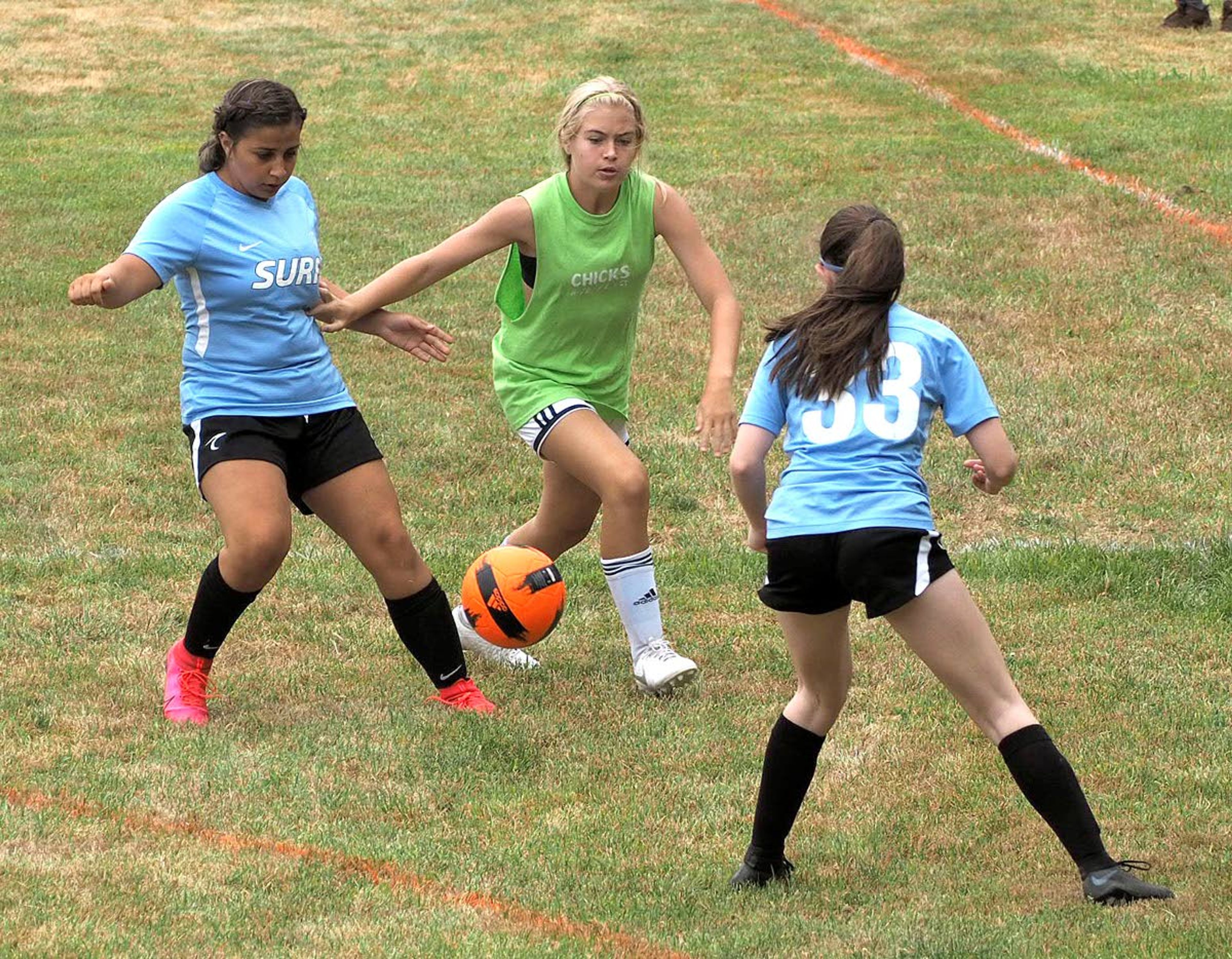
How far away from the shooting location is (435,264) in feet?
20.3

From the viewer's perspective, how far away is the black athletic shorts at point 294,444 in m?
5.90

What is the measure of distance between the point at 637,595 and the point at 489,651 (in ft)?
2.53

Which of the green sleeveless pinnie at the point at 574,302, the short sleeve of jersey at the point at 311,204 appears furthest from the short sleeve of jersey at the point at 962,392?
the short sleeve of jersey at the point at 311,204

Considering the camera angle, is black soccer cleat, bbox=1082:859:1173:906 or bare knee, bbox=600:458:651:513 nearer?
black soccer cleat, bbox=1082:859:1173:906

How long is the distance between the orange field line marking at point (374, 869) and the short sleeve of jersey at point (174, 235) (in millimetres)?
1701

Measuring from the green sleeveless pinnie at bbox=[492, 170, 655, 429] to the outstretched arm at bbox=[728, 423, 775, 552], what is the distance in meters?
1.83

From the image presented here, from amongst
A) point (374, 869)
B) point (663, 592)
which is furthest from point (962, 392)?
point (663, 592)

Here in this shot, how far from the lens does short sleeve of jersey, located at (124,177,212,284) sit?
5.72 m

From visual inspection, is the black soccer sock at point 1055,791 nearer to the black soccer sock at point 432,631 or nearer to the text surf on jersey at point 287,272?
the black soccer sock at point 432,631

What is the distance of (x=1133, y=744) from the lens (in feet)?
19.2

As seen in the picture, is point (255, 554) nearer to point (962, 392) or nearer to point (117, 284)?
point (117, 284)

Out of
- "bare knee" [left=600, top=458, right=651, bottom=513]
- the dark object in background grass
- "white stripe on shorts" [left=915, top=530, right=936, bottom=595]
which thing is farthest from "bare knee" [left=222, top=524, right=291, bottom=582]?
the dark object in background grass

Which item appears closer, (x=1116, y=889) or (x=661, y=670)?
(x=1116, y=889)

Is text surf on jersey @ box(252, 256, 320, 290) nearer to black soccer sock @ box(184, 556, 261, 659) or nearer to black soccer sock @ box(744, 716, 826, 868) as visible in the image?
black soccer sock @ box(184, 556, 261, 659)
